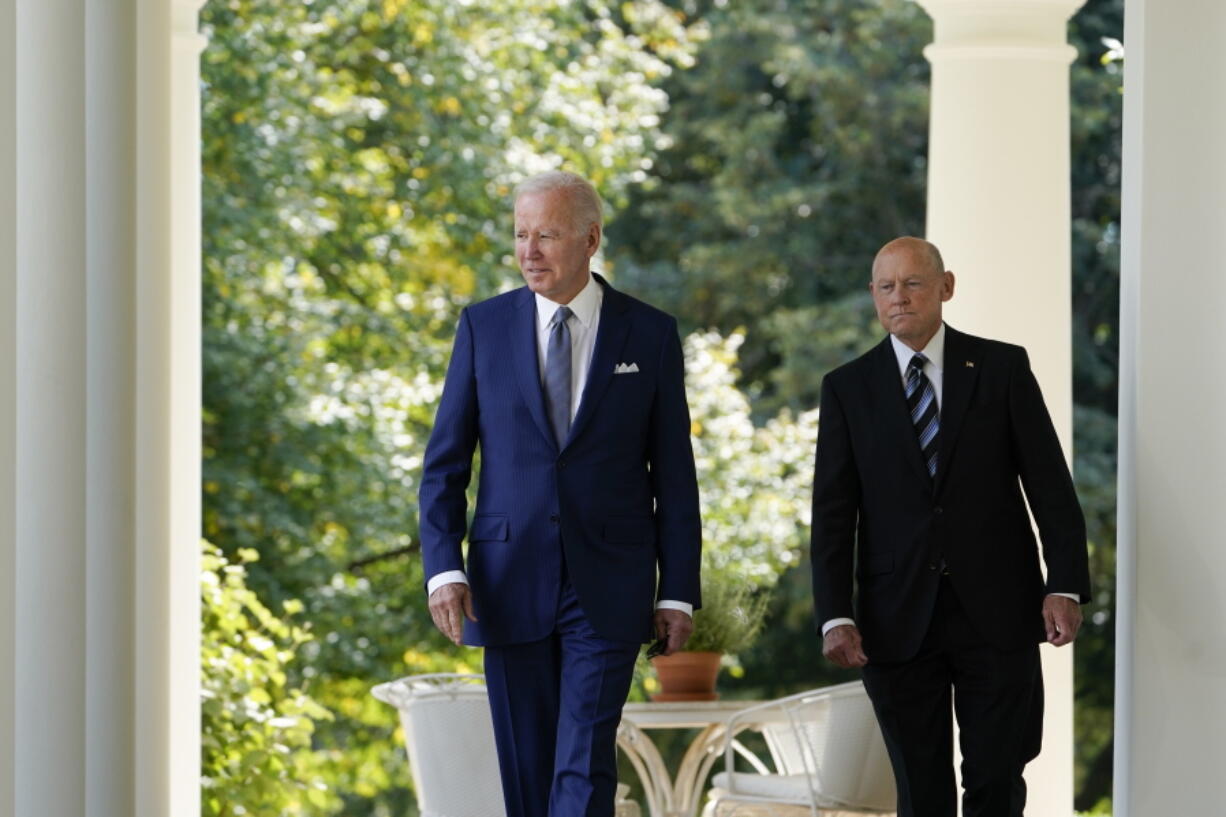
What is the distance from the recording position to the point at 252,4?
880 inches

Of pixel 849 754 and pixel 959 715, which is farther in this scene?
pixel 849 754

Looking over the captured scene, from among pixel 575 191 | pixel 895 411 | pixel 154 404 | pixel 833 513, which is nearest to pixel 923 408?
pixel 895 411

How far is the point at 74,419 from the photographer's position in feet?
26.2

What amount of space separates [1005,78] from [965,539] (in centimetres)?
457

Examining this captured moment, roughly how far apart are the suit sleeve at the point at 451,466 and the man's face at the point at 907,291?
171 centimetres

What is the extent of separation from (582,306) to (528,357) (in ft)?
1.02

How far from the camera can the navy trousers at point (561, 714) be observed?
754 cm

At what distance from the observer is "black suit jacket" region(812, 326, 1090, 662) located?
26.9 feet

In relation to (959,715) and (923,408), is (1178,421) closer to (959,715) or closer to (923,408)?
(923,408)

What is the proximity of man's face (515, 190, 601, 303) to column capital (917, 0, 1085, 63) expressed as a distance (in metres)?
4.89

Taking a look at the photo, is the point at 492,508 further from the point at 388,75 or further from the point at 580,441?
the point at 388,75

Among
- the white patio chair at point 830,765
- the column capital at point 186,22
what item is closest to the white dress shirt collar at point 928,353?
the white patio chair at point 830,765

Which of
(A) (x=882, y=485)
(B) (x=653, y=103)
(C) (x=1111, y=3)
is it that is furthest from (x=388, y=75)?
(A) (x=882, y=485)

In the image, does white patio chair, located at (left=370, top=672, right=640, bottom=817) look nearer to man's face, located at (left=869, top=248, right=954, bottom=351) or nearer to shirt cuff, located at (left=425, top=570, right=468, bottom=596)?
shirt cuff, located at (left=425, top=570, right=468, bottom=596)
